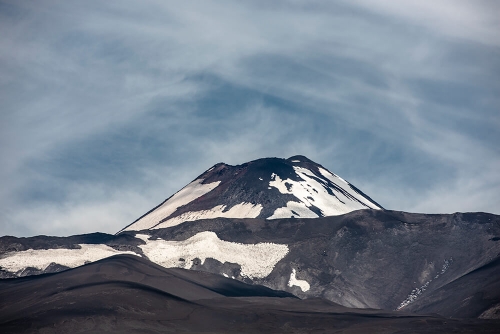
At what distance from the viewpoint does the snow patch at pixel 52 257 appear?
140m

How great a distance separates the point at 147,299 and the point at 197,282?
985 inches

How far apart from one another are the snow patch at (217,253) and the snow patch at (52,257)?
890cm

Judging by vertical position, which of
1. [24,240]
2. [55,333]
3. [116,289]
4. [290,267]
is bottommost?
[55,333]

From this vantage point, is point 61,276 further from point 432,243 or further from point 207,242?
point 432,243

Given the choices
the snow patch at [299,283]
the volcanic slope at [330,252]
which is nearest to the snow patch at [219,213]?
the volcanic slope at [330,252]

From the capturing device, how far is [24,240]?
156 meters

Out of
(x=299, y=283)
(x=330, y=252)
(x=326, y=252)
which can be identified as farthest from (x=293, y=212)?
(x=299, y=283)

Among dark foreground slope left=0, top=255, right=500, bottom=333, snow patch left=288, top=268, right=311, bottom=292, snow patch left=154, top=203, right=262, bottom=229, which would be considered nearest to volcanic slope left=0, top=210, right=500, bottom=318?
snow patch left=288, top=268, right=311, bottom=292

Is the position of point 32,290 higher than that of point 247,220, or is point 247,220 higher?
point 247,220

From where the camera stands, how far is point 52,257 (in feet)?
471

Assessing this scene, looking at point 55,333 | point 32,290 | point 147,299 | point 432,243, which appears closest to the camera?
point 55,333

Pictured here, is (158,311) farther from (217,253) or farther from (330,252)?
(330,252)

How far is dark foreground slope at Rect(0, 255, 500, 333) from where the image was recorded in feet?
279

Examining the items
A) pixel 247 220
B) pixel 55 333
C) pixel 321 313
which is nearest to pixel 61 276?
pixel 55 333
